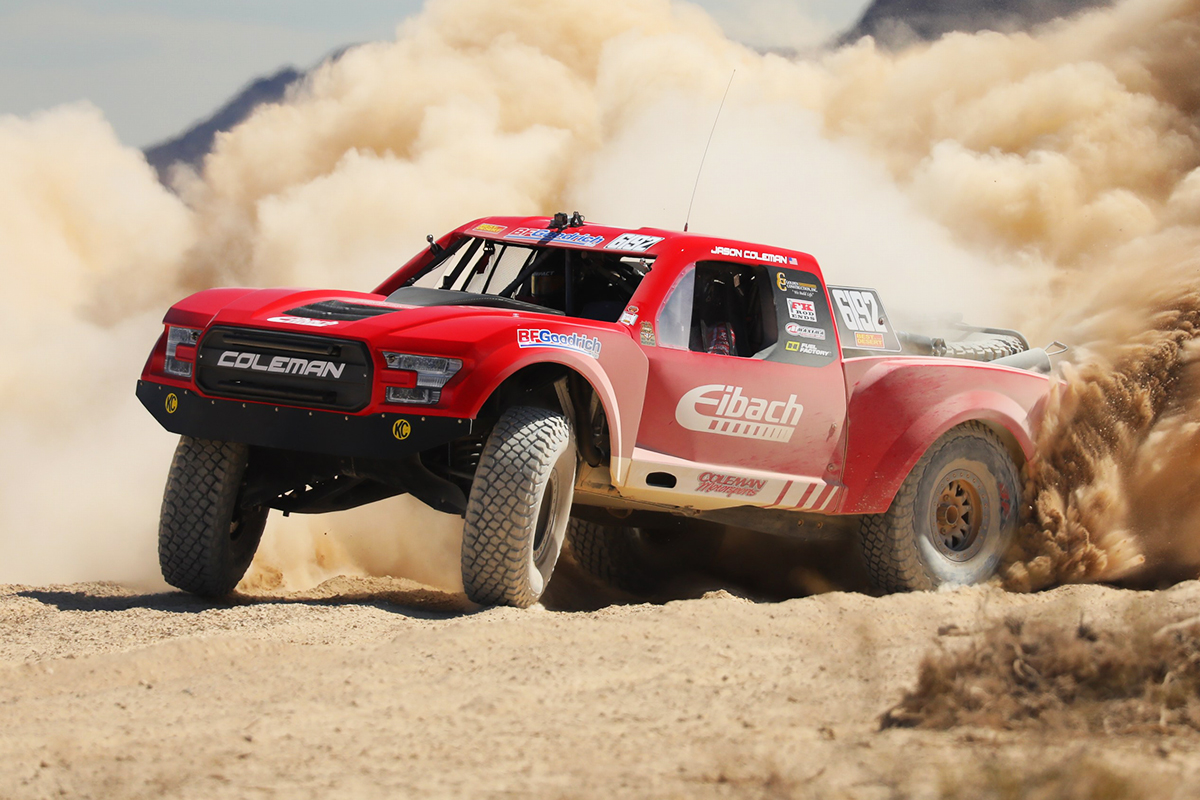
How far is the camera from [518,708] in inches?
142

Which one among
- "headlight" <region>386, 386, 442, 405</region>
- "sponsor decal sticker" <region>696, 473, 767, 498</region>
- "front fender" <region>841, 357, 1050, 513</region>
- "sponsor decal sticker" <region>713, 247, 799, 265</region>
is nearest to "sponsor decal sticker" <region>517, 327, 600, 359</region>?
"headlight" <region>386, 386, 442, 405</region>

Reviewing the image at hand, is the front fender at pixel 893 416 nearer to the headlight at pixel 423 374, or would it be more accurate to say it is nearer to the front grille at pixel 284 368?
the headlight at pixel 423 374

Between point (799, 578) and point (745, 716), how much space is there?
398 cm

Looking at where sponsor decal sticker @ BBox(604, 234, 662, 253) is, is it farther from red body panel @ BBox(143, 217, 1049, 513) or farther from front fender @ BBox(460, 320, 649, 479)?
front fender @ BBox(460, 320, 649, 479)

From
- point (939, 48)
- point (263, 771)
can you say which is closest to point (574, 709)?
point (263, 771)

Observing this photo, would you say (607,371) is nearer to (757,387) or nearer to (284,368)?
(757,387)

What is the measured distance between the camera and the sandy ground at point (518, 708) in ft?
9.80

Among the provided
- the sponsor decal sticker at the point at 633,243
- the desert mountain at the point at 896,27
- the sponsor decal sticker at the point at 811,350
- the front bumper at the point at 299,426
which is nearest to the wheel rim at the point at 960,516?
the sponsor decal sticker at the point at 811,350

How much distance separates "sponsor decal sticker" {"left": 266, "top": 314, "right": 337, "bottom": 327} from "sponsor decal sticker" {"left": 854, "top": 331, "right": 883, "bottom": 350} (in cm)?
260

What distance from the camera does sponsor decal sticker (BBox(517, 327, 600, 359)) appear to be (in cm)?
507

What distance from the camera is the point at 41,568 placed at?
26.9 ft

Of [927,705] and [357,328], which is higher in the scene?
[357,328]

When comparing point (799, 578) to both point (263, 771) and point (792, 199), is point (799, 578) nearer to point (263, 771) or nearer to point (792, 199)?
Result: point (263, 771)

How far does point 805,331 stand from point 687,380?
2.56 ft
